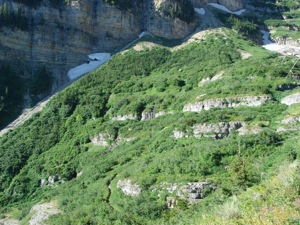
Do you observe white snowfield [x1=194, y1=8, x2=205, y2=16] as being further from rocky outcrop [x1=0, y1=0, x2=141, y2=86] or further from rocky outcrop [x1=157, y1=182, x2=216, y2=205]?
rocky outcrop [x1=157, y1=182, x2=216, y2=205]

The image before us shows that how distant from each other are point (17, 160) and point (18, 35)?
125 feet

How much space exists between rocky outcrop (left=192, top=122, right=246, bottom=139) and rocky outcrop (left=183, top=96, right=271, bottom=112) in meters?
7.13

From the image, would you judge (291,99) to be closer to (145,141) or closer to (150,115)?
(145,141)

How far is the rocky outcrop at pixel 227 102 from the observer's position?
45312mm

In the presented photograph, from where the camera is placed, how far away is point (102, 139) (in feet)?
168

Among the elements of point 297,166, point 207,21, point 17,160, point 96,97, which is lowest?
point 17,160

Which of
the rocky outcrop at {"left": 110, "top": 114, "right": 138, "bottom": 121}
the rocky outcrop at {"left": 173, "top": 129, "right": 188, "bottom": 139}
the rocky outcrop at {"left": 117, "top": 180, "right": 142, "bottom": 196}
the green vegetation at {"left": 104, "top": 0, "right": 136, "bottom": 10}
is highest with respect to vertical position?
the green vegetation at {"left": 104, "top": 0, "right": 136, "bottom": 10}

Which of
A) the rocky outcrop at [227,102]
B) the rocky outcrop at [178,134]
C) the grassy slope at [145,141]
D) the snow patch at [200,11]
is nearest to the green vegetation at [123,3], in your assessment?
the grassy slope at [145,141]

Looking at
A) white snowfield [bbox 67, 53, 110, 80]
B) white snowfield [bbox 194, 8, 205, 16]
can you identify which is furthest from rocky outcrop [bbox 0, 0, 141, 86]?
white snowfield [bbox 194, 8, 205, 16]

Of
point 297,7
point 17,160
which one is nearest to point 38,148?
point 17,160

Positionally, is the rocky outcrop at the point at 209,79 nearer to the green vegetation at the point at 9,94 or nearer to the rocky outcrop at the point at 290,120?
the rocky outcrop at the point at 290,120

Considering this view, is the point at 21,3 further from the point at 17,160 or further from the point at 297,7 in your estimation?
the point at 297,7

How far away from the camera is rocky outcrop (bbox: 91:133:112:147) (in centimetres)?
5044

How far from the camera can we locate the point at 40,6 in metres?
86.9
